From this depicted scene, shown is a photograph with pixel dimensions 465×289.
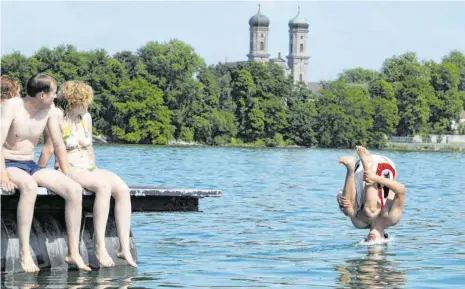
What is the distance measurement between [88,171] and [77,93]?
720 millimetres

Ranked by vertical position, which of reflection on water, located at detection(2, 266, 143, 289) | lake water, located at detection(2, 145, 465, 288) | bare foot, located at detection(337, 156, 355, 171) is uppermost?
bare foot, located at detection(337, 156, 355, 171)

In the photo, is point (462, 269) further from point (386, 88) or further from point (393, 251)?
point (386, 88)

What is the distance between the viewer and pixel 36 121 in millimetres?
11094

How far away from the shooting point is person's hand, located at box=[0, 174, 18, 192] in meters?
10.6

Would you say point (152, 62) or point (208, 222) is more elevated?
point (152, 62)

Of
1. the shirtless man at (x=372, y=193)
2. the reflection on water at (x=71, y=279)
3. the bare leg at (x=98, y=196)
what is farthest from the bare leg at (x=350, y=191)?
the bare leg at (x=98, y=196)

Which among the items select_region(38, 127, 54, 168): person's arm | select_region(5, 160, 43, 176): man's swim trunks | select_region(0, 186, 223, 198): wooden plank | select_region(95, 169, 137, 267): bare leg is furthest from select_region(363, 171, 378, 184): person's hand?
select_region(5, 160, 43, 176): man's swim trunks

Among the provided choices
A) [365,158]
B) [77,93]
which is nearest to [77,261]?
[77,93]

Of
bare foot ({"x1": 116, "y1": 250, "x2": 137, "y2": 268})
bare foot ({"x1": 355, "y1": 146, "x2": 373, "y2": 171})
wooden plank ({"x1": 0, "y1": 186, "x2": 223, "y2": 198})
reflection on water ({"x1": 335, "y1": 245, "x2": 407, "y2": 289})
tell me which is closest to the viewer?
bare foot ({"x1": 116, "y1": 250, "x2": 137, "y2": 268})

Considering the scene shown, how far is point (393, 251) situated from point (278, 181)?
26.7 m

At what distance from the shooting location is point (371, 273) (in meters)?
13.2

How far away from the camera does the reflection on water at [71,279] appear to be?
11.0 meters

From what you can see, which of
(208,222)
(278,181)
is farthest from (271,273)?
(278,181)

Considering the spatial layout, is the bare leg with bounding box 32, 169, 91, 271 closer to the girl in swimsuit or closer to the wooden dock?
the wooden dock
